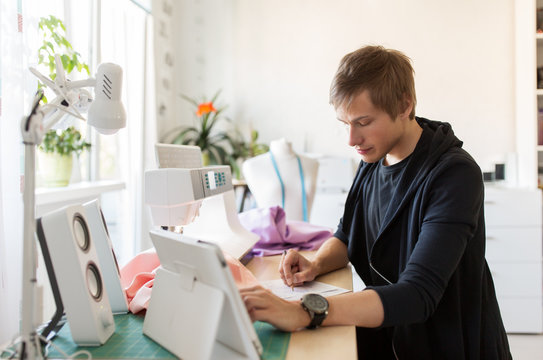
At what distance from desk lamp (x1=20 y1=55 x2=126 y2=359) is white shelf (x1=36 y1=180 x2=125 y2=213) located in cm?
135

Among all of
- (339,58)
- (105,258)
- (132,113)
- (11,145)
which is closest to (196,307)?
(105,258)

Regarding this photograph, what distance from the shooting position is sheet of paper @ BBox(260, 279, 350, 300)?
4.02 ft

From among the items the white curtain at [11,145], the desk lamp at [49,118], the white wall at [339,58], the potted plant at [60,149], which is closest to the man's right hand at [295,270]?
the desk lamp at [49,118]

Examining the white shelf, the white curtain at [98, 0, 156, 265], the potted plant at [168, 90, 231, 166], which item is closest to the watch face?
the white shelf

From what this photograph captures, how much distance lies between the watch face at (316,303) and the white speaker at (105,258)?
0.48 m

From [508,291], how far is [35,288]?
3.43m

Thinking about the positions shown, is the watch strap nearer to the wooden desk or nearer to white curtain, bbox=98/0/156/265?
the wooden desk

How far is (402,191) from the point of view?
126cm

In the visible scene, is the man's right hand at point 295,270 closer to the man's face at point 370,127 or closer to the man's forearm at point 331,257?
the man's forearm at point 331,257

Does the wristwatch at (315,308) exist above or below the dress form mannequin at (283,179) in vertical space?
below

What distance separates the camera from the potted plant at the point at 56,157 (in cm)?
243

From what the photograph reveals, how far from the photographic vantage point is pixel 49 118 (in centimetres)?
97

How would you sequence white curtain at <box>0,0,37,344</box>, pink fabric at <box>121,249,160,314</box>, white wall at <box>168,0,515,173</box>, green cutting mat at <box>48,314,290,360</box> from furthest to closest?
white wall at <box>168,0,515,173</box>
white curtain at <box>0,0,37,344</box>
pink fabric at <box>121,249,160,314</box>
green cutting mat at <box>48,314,290,360</box>

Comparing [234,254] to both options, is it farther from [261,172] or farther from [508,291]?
[508,291]
